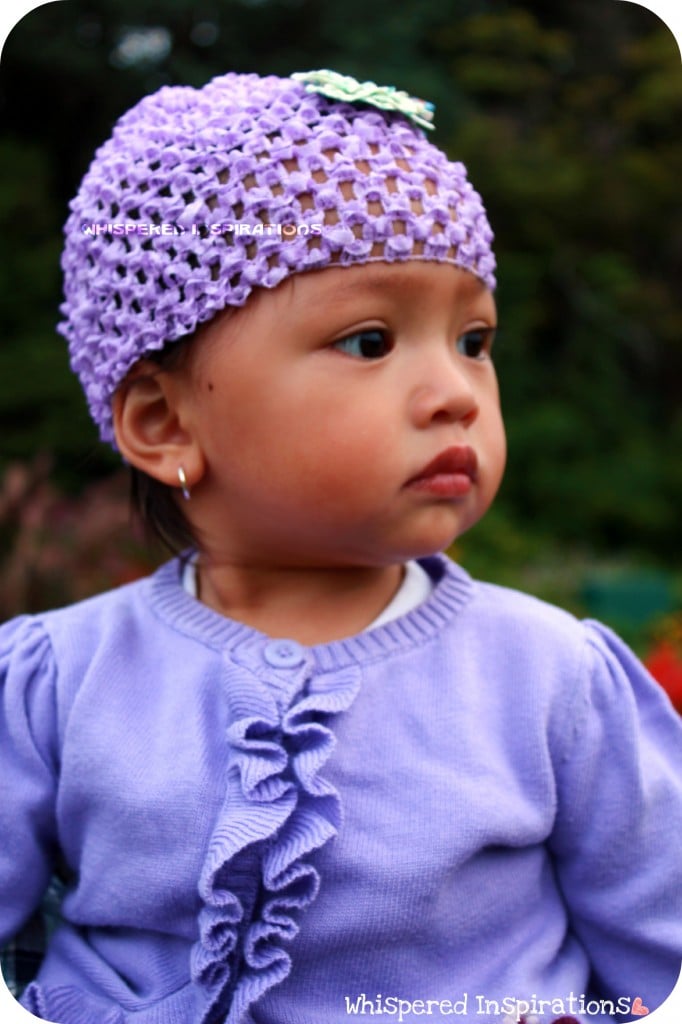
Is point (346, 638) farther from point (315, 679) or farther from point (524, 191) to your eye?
point (524, 191)

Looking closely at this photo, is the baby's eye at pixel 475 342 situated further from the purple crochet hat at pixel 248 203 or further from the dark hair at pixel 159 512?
the dark hair at pixel 159 512

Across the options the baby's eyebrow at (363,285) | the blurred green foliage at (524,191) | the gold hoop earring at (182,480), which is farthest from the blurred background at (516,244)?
the baby's eyebrow at (363,285)

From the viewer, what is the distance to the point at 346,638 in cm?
147

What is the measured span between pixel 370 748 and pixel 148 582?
473mm

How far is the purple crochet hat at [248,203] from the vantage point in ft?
4.32

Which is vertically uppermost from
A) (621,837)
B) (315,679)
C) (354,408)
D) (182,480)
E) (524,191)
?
(354,408)

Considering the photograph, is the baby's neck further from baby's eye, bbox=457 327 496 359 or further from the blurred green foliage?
the blurred green foliage

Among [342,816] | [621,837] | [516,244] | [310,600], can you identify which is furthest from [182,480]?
[516,244]

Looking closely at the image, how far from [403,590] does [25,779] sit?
0.60 metres

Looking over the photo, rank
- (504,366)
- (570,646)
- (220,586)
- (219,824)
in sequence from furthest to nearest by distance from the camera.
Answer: (504,366), (220,586), (570,646), (219,824)

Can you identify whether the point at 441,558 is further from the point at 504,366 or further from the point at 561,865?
the point at 504,366

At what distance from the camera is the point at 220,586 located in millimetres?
1581

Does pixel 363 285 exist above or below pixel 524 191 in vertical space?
above

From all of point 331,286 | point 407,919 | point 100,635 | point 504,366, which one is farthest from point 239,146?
point 504,366
